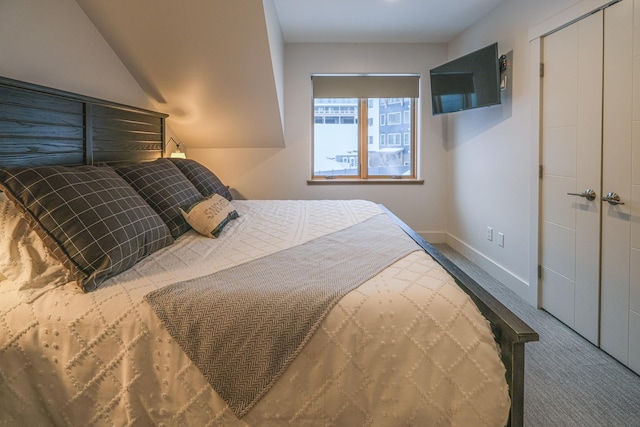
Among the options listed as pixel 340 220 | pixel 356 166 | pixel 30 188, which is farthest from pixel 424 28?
pixel 30 188

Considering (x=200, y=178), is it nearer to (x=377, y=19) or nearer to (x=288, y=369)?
(x=288, y=369)

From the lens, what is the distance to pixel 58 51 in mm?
2416

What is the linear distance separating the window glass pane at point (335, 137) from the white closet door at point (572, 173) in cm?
229

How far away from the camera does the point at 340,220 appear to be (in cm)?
263

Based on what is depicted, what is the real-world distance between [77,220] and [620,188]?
265 cm

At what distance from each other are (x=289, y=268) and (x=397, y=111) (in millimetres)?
3698

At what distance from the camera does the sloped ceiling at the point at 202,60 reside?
2.76 meters

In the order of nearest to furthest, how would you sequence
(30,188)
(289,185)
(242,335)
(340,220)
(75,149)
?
(242,335) → (30,188) → (75,149) → (340,220) → (289,185)

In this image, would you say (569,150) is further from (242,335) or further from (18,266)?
(18,266)

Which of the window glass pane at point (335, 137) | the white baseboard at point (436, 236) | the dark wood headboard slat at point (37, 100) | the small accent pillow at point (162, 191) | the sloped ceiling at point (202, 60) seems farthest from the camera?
the white baseboard at point (436, 236)

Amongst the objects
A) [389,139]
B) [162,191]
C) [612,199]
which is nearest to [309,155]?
[389,139]

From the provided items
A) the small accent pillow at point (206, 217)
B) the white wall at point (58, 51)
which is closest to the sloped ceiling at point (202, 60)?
the white wall at point (58, 51)

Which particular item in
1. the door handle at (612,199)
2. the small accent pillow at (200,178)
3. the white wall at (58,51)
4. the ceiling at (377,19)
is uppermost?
the ceiling at (377,19)

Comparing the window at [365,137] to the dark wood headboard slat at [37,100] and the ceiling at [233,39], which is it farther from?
the dark wood headboard slat at [37,100]
